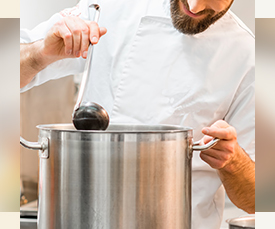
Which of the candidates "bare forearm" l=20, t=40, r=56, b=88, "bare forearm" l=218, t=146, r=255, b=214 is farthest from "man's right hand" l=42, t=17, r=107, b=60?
"bare forearm" l=218, t=146, r=255, b=214

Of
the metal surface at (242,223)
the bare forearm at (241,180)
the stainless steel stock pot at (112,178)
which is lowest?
the metal surface at (242,223)

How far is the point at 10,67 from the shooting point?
255 millimetres

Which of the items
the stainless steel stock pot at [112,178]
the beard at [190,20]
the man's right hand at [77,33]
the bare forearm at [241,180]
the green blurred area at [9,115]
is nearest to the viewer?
the green blurred area at [9,115]

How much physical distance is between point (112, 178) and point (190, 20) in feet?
2.21

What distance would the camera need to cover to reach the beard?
3.33ft

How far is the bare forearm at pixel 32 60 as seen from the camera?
3.24 feet

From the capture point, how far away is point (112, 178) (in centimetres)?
47

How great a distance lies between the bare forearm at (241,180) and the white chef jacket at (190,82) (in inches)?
4.0

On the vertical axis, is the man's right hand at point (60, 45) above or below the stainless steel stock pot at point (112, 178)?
above

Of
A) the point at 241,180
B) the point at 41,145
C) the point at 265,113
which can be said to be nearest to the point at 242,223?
the point at 241,180

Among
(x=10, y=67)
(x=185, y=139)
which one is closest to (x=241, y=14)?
(x=185, y=139)

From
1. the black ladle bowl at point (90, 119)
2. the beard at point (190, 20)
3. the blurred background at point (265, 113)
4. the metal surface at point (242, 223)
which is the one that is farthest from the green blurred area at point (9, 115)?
the beard at point (190, 20)

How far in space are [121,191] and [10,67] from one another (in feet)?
0.87

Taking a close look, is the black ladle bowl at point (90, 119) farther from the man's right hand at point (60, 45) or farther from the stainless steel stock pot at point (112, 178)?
the man's right hand at point (60, 45)
